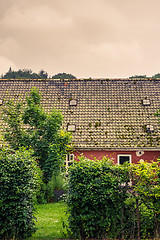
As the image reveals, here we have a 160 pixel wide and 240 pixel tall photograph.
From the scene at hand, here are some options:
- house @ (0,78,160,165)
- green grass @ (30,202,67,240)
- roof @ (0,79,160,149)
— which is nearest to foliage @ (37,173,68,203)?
green grass @ (30,202,67,240)

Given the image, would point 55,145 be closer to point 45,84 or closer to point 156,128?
point 156,128

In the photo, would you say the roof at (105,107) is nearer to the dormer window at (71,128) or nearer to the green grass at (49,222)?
the dormer window at (71,128)

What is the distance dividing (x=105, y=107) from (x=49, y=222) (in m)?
12.7

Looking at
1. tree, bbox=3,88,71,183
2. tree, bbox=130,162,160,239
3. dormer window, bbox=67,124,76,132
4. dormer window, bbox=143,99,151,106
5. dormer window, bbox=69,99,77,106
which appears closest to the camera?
tree, bbox=130,162,160,239

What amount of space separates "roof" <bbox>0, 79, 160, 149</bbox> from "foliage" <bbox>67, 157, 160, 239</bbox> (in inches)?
411

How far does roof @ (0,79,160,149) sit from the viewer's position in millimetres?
18547

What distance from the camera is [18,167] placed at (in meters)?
7.54

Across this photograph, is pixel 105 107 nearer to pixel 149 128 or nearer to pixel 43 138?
pixel 149 128

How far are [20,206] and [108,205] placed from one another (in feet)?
7.75

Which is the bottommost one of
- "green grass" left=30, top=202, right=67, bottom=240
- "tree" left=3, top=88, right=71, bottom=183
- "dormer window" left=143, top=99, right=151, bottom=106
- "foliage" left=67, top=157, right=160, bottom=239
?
"green grass" left=30, top=202, right=67, bottom=240

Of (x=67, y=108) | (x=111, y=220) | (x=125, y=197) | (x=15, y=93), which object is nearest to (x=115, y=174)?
(x=125, y=197)

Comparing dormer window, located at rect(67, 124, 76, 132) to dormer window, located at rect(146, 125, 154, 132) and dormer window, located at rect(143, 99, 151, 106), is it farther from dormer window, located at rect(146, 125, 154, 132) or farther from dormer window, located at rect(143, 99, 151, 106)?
dormer window, located at rect(143, 99, 151, 106)

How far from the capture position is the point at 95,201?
7461 mm

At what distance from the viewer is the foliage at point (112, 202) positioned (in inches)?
291
